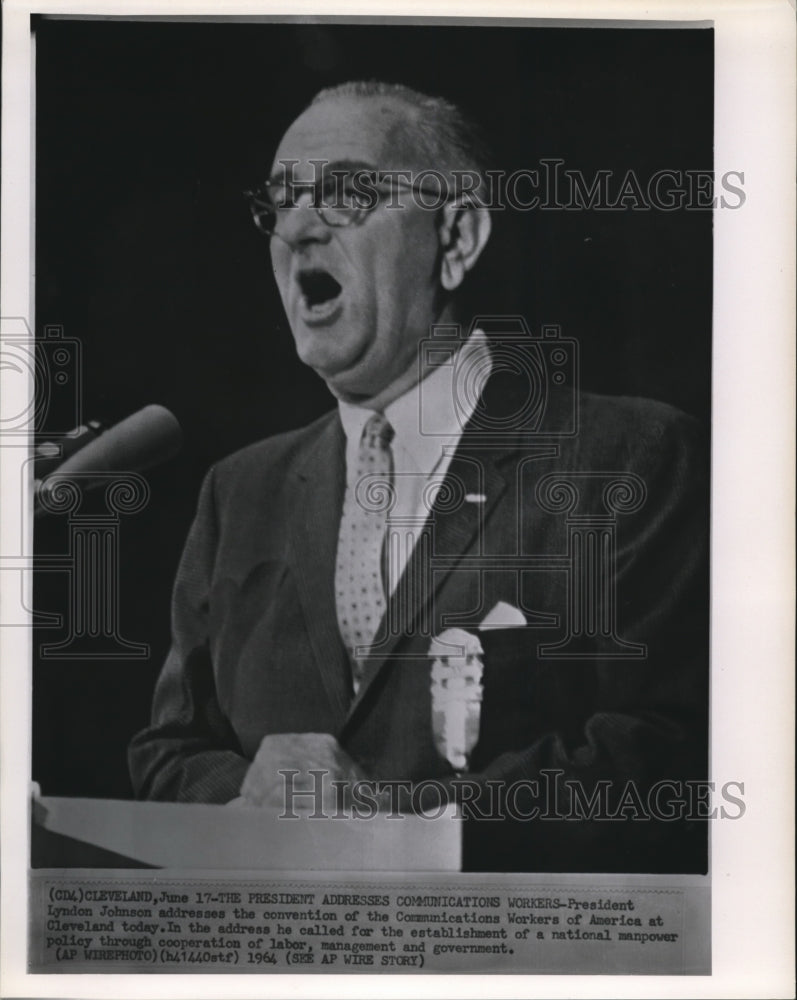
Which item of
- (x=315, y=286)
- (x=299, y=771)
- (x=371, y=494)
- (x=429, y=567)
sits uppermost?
(x=315, y=286)

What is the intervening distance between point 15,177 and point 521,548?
1.57 m

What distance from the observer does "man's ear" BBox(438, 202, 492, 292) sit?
253cm

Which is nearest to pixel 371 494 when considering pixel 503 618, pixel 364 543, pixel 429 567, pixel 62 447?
pixel 364 543

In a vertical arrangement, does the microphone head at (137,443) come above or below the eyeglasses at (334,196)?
below

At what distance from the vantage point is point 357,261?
2.54 m

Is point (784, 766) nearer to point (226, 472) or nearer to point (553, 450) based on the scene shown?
point (553, 450)

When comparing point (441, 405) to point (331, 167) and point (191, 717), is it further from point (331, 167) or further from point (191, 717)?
point (191, 717)

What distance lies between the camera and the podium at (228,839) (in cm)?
250

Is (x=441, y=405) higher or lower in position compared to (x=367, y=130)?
lower

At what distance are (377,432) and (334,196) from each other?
594mm

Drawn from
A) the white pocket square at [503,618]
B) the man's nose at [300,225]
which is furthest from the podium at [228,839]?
the man's nose at [300,225]

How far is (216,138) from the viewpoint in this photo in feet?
8.35

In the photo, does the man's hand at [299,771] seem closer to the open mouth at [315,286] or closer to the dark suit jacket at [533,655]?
the dark suit jacket at [533,655]
